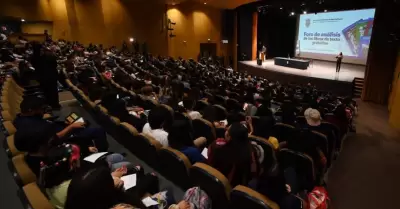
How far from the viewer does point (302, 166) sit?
2.80 meters

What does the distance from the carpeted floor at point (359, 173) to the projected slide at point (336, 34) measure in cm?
931

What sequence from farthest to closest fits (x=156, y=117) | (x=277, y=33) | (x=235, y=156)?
(x=277, y=33) → (x=156, y=117) → (x=235, y=156)

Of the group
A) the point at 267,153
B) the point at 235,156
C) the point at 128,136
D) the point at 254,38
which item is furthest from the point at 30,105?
the point at 254,38

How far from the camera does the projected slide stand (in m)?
13.4

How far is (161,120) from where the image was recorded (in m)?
2.87

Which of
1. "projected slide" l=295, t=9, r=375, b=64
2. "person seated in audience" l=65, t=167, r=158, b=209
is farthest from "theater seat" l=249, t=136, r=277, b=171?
"projected slide" l=295, t=9, r=375, b=64

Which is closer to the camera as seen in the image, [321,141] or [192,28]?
[321,141]

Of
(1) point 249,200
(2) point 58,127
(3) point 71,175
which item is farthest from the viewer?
(2) point 58,127

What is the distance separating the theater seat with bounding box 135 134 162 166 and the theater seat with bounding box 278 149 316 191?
1.50 meters

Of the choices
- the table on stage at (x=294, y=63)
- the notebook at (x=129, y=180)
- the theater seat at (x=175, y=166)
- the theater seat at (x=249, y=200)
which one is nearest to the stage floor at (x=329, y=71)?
the table on stage at (x=294, y=63)

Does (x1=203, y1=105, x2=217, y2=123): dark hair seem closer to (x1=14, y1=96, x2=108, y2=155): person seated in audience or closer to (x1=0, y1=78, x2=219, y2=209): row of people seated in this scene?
Result: (x1=14, y1=96, x2=108, y2=155): person seated in audience

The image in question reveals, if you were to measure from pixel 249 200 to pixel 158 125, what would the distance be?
1.52 metres

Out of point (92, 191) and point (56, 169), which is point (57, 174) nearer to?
point (56, 169)

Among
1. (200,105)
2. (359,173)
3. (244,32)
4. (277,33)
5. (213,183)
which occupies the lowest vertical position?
(359,173)
